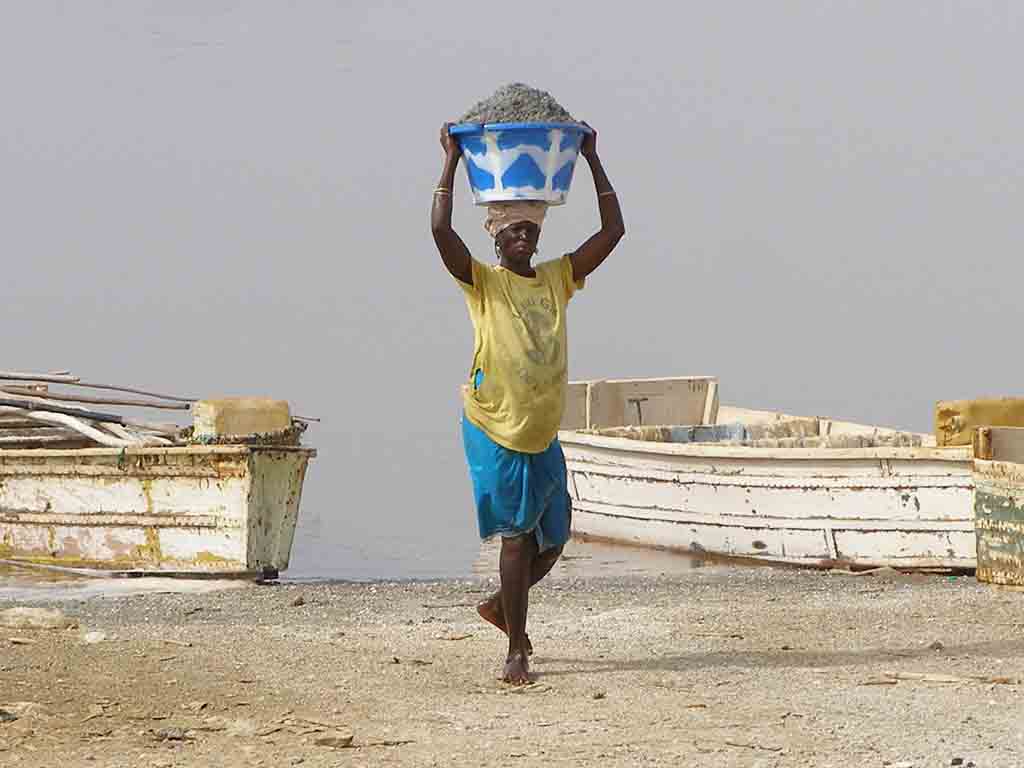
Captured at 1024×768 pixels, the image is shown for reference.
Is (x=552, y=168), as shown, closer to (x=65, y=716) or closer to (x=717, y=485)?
(x=65, y=716)

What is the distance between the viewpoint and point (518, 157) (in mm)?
8141

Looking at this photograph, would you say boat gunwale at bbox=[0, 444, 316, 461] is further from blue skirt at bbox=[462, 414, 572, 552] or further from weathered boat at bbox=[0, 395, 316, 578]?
blue skirt at bbox=[462, 414, 572, 552]

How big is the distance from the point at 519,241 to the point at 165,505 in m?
8.15

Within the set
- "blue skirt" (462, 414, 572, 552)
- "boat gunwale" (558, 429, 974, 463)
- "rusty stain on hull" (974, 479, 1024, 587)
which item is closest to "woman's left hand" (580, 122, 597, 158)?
"blue skirt" (462, 414, 572, 552)

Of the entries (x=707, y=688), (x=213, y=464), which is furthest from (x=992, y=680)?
(x=213, y=464)

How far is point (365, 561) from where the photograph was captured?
1972 centimetres

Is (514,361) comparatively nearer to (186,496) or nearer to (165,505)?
(186,496)

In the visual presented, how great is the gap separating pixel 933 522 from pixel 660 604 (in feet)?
13.2

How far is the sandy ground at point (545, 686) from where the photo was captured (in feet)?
22.0

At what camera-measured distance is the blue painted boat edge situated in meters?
8.06

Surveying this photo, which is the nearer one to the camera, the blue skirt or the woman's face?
the blue skirt

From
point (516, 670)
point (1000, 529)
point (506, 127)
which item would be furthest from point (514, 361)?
point (1000, 529)

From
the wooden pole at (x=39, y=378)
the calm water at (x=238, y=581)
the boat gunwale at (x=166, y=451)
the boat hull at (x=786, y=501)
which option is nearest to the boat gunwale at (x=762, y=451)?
the boat hull at (x=786, y=501)

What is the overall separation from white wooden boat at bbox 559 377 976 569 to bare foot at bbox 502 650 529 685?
7.04 meters
